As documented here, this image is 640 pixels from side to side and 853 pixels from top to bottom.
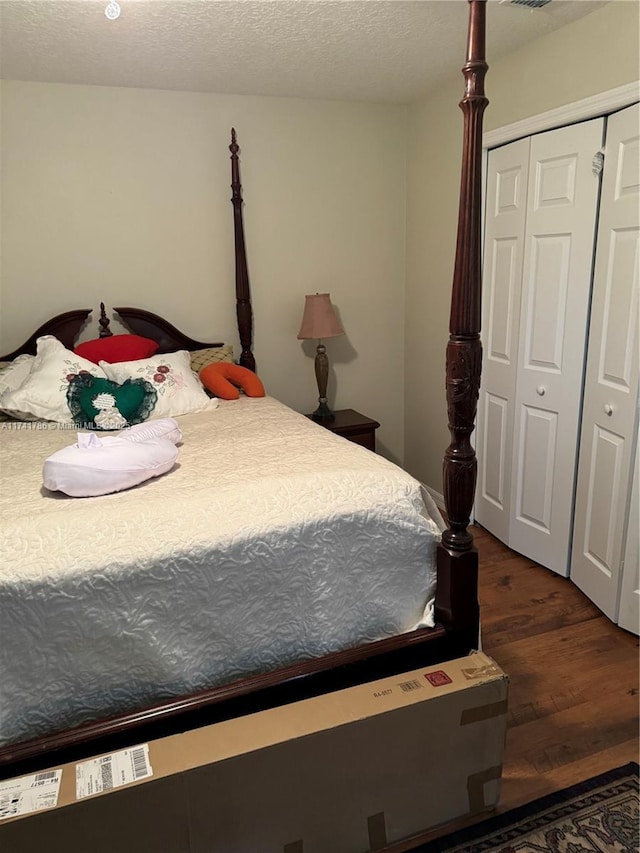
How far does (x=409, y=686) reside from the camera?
1588 mm

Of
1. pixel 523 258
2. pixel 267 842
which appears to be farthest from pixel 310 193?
pixel 267 842

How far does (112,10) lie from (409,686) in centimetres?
239

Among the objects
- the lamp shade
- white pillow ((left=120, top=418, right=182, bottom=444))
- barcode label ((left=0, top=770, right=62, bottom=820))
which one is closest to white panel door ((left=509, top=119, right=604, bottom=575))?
the lamp shade

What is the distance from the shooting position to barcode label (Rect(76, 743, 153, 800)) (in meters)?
1.31

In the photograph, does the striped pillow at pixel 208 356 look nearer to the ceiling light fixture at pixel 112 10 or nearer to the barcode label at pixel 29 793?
the ceiling light fixture at pixel 112 10

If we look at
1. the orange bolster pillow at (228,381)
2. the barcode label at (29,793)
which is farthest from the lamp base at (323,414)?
the barcode label at (29,793)

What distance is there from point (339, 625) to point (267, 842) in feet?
1.77

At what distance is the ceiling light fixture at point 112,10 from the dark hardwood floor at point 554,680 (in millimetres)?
2694

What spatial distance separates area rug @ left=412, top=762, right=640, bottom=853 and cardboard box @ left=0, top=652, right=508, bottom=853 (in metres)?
0.06

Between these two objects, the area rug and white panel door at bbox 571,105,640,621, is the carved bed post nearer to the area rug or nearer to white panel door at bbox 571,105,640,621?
white panel door at bbox 571,105,640,621

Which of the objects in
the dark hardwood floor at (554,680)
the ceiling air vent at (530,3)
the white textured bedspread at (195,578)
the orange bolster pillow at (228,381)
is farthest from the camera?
the orange bolster pillow at (228,381)

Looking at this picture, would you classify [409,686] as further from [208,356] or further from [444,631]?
[208,356]

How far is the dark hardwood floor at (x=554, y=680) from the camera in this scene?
6.16 ft

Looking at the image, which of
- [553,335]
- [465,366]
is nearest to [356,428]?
[553,335]
